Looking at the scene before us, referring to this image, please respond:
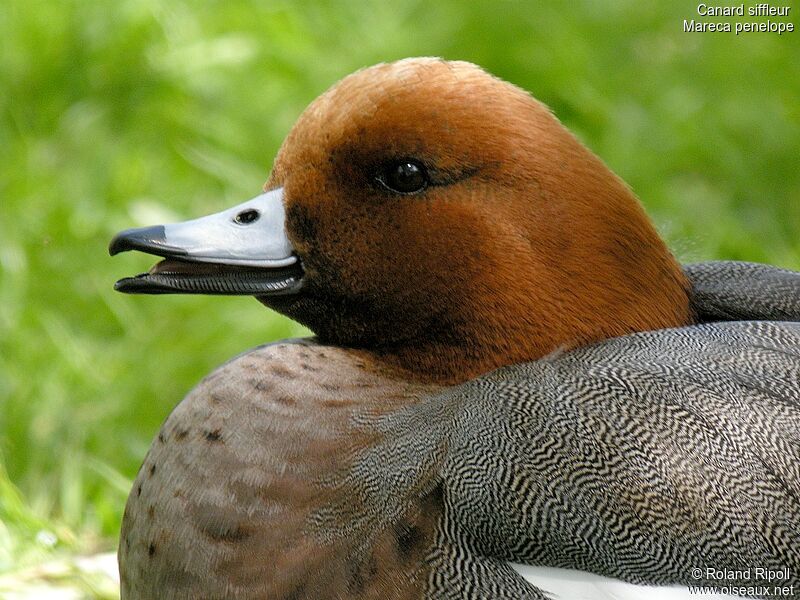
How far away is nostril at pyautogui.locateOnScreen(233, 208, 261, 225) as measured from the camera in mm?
2051

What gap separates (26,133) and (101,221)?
1.54 ft

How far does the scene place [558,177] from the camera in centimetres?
198

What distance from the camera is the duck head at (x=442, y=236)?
6.45ft

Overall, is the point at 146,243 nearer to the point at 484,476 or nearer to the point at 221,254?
the point at 221,254

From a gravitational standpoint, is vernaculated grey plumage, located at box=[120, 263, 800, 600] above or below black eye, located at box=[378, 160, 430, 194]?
below

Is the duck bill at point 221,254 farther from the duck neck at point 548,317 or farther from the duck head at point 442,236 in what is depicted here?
the duck neck at point 548,317

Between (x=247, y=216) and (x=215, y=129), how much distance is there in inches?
74.3

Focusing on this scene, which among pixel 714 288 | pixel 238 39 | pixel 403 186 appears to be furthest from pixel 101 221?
pixel 714 288

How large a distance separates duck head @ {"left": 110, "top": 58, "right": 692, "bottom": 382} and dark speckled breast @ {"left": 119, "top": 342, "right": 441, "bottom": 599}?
0.37 feet

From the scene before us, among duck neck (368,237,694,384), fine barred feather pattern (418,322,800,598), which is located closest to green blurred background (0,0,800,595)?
duck neck (368,237,694,384)

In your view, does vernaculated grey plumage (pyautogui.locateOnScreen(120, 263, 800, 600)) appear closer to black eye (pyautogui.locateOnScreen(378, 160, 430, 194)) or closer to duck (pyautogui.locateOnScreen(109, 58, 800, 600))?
duck (pyautogui.locateOnScreen(109, 58, 800, 600))

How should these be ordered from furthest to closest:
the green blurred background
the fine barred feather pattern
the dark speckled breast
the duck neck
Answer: the green blurred background < the duck neck < the dark speckled breast < the fine barred feather pattern

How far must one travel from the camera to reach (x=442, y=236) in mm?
1998

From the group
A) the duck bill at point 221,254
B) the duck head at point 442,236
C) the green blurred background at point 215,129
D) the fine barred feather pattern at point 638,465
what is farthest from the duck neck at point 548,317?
the green blurred background at point 215,129
